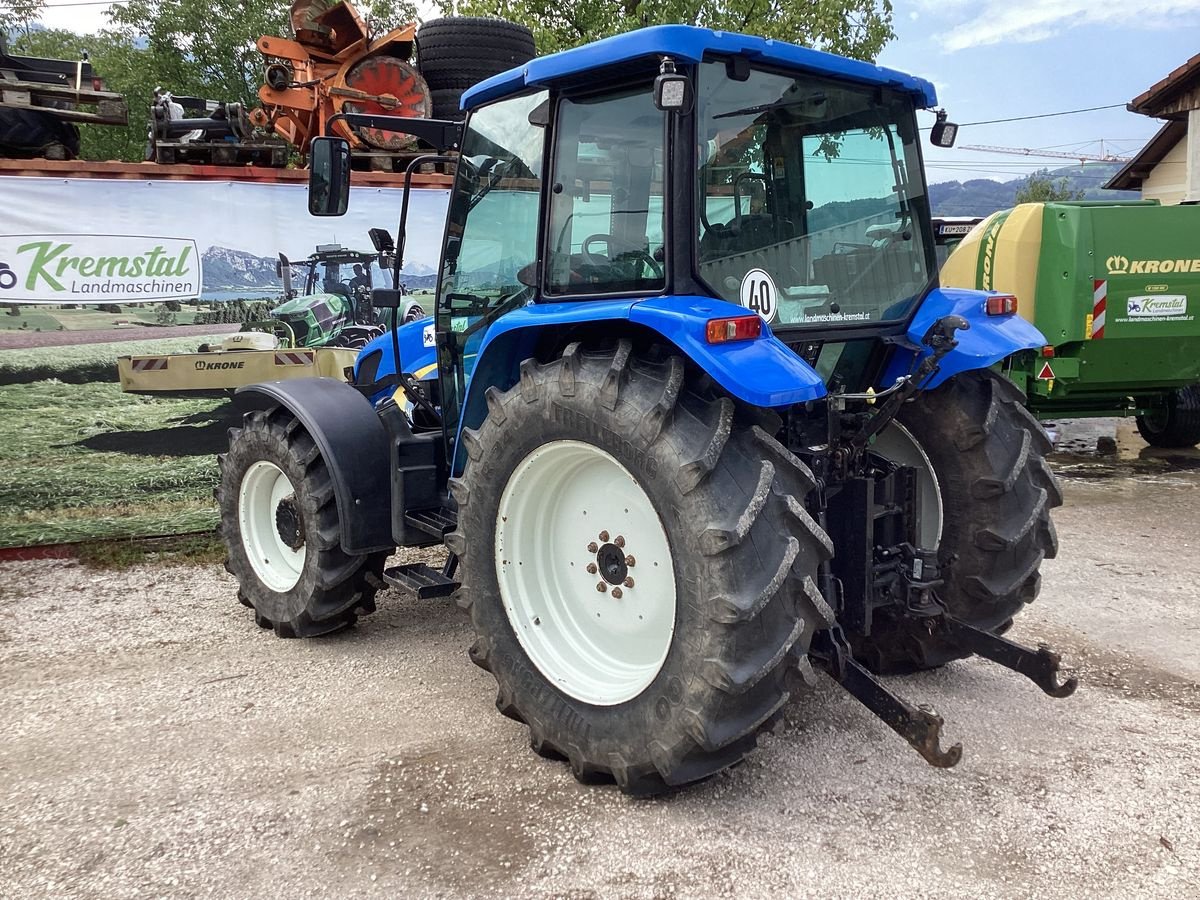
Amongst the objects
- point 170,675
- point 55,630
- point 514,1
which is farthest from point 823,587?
point 514,1

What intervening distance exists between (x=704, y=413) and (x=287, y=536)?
2610 mm

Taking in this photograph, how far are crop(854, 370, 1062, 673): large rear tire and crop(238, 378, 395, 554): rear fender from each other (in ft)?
7.18

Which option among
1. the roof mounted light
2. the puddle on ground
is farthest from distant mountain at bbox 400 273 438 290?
the puddle on ground

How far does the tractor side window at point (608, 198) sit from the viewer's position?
3141mm

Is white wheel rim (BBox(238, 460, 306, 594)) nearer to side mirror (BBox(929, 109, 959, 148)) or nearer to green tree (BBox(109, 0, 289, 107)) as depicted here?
side mirror (BBox(929, 109, 959, 148))

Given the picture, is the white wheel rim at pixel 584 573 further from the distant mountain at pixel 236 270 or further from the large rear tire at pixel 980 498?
the distant mountain at pixel 236 270

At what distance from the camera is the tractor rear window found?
3.15 meters

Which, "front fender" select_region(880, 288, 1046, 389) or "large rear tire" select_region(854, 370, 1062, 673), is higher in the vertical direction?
"front fender" select_region(880, 288, 1046, 389)

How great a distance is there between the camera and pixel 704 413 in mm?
2904

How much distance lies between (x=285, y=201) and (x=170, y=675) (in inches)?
149

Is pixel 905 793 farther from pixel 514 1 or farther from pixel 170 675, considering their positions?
pixel 514 1

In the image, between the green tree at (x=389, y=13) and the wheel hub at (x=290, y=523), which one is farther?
the green tree at (x=389, y=13)

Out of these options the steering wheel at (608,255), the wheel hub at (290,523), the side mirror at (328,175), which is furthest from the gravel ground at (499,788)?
the side mirror at (328,175)

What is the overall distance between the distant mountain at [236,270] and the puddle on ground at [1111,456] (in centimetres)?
678
